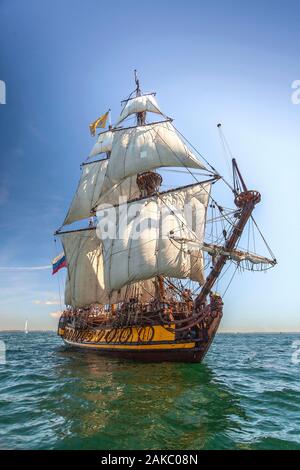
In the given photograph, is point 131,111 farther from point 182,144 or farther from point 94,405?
point 94,405

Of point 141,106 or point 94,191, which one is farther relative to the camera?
point 94,191

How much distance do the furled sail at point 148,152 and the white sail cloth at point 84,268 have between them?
841 centimetres

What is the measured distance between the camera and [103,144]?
40781 millimetres

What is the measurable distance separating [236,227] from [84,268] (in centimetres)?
1932

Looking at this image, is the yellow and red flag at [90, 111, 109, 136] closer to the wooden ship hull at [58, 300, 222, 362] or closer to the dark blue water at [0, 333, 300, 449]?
the wooden ship hull at [58, 300, 222, 362]

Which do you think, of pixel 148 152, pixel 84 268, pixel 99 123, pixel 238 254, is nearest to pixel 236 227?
pixel 238 254

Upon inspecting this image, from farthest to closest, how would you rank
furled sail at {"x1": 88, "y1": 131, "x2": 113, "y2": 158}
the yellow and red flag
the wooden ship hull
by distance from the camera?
1. furled sail at {"x1": 88, "y1": 131, "x2": 113, "y2": 158}
2. the yellow and red flag
3. the wooden ship hull

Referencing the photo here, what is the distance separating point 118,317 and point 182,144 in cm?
1735

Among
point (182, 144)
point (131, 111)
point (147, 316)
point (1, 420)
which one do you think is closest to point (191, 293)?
point (147, 316)

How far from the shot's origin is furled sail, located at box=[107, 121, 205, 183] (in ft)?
89.9

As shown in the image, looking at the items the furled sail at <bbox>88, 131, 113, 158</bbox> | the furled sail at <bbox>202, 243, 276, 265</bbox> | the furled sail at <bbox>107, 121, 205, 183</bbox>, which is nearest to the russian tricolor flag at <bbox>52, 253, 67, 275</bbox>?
the furled sail at <bbox>88, 131, 113, 158</bbox>

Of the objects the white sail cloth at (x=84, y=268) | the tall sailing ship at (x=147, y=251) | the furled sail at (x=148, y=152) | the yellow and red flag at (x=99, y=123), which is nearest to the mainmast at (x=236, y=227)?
the tall sailing ship at (x=147, y=251)

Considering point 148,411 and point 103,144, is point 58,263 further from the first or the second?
point 148,411

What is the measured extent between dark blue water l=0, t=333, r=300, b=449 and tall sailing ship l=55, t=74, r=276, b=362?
4390 millimetres
